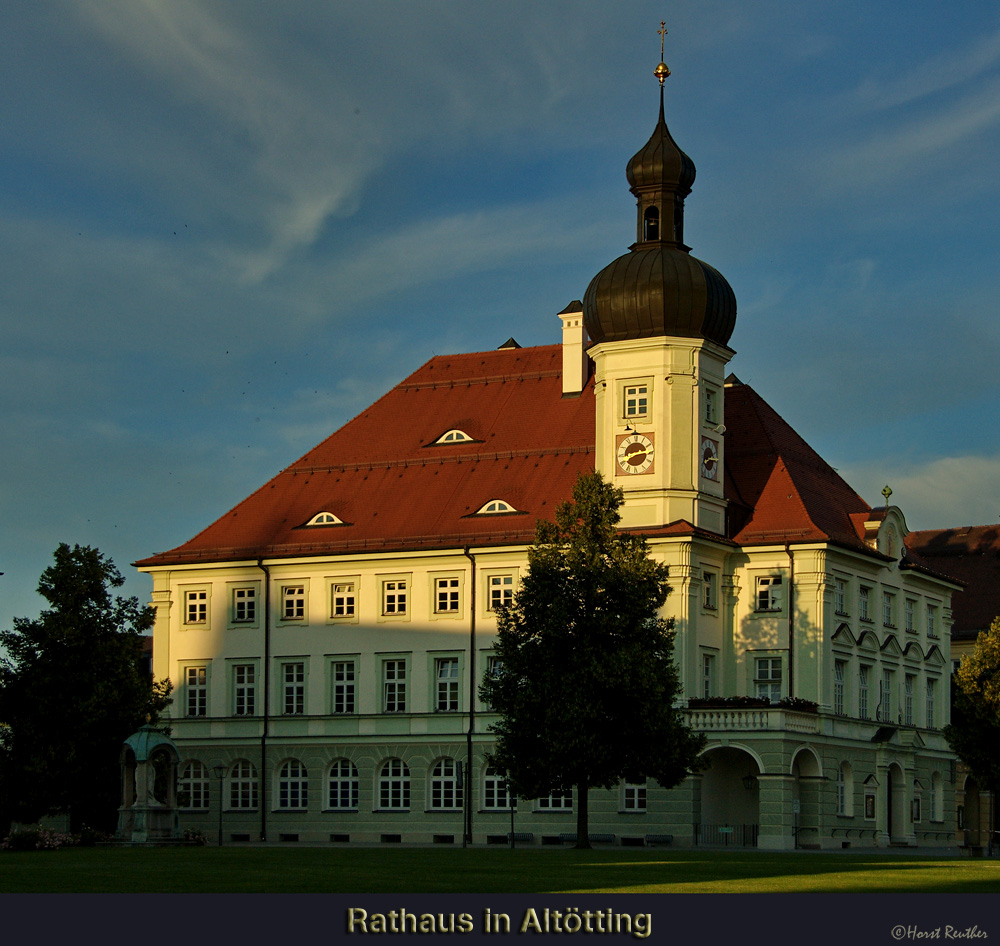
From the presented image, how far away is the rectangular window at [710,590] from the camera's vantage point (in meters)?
69.1

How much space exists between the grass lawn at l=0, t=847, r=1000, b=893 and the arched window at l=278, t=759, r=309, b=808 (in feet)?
80.1

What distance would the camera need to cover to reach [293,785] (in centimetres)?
7419

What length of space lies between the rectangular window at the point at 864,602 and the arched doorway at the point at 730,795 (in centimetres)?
800

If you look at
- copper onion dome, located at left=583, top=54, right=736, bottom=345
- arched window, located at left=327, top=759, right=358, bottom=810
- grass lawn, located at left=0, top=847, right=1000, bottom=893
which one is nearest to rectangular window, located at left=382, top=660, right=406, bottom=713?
arched window, located at left=327, top=759, right=358, bottom=810

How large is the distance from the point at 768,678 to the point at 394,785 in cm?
1427

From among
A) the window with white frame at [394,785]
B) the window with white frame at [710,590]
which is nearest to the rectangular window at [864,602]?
Result: the window with white frame at [710,590]

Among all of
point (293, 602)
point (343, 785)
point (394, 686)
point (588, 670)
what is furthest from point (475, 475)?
point (588, 670)

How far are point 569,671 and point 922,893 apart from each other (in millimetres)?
24183

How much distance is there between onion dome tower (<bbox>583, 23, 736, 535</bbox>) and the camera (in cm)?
6919

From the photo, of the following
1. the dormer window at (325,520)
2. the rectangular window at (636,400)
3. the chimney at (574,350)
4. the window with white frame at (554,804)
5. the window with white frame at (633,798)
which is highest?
the chimney at (574,350)

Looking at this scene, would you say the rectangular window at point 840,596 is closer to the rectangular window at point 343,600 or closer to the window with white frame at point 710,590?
the window with white frame at point 710,590

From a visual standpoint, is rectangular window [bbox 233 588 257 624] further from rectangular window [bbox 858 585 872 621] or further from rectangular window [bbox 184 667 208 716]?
rectangular window [bbox 858 585 872 621]

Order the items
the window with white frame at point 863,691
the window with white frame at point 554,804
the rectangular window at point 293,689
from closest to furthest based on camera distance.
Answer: the window with white frame at point 554,804, the window with white frame at point 863,691, the rectangular window at point 293,689

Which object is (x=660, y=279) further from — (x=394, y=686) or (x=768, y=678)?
(x=394, y=686)
